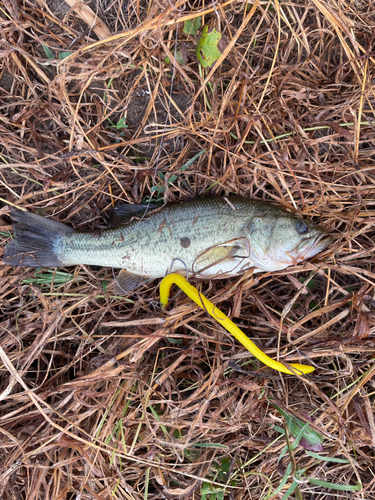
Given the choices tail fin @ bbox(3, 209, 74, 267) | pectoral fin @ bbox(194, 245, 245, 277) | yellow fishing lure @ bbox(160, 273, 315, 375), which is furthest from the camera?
tail fin @ bbox(3, 209, 74, 267)

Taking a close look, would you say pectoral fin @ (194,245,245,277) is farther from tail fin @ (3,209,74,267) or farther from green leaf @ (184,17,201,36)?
green leaf @ (184,17,201,36)

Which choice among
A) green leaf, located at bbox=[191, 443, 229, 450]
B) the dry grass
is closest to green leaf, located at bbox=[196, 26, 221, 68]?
the dry grass

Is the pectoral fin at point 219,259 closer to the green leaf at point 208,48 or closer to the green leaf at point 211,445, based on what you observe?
the green leaf at point 211,445

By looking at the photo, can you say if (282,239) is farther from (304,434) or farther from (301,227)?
(304,434)

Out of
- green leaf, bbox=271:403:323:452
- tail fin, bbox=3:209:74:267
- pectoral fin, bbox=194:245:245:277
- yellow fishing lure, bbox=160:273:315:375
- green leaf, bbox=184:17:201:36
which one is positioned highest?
green leaf, bbox=184:17:201:36

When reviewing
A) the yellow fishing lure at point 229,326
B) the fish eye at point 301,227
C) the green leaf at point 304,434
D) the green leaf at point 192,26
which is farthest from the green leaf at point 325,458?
the green leaf at point 192,26

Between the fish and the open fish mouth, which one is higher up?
the fish
